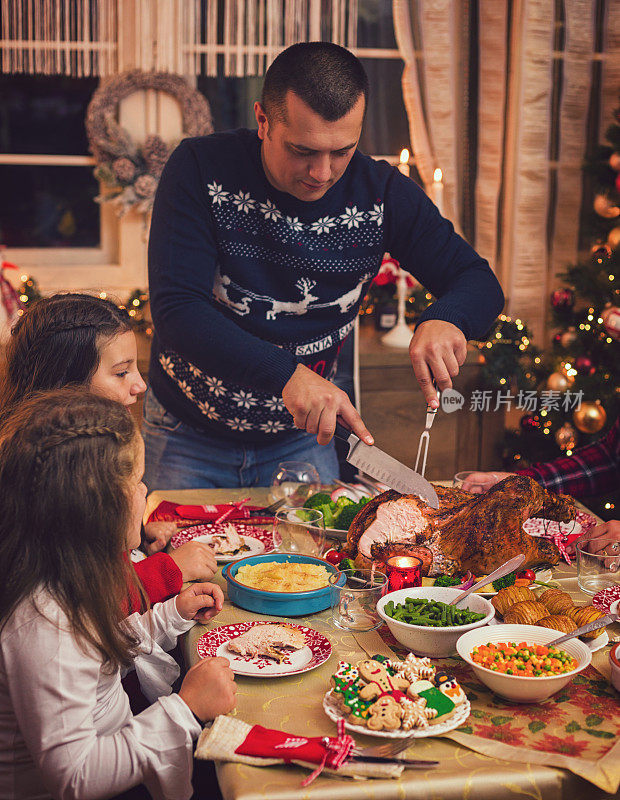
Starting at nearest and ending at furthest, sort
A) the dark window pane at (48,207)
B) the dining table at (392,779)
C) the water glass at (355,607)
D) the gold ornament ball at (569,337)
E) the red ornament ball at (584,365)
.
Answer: the dining table at (392,779) → the water glass at (355,607) → the red ornament ball at (584,365) → the gold ornament ball at (569,337) → the dark window pane at (48,207)

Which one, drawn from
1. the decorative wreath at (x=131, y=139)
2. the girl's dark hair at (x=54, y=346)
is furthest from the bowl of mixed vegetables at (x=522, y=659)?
the decorative wreath at (x=131, y=139)

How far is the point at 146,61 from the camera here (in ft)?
11.7

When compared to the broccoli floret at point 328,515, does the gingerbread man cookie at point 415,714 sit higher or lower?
higher

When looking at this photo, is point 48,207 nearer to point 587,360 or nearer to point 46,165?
point 46,165

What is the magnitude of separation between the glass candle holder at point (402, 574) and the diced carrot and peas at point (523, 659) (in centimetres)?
23

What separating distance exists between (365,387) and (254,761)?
2.65 m

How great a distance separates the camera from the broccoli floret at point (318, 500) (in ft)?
5.95

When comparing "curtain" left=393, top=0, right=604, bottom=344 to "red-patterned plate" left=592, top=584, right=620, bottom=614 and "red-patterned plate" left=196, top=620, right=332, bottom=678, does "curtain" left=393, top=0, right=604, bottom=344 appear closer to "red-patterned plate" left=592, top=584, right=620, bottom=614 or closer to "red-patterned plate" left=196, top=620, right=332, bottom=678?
"red-patterned plate" left=592, top=584, right=620, bottom=614

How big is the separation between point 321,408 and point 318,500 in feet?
1.10

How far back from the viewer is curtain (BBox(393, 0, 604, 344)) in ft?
12.5

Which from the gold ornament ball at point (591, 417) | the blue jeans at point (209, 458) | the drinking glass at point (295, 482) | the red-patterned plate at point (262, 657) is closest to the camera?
the red-patterned plate at point (262, 657)

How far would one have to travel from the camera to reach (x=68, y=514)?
3.75 feet

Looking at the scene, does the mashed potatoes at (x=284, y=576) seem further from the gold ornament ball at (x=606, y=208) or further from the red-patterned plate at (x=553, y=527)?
the gold ornament ball at (x=606, y=208)

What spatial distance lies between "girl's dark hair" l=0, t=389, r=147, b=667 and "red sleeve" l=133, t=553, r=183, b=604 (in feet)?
0.88
